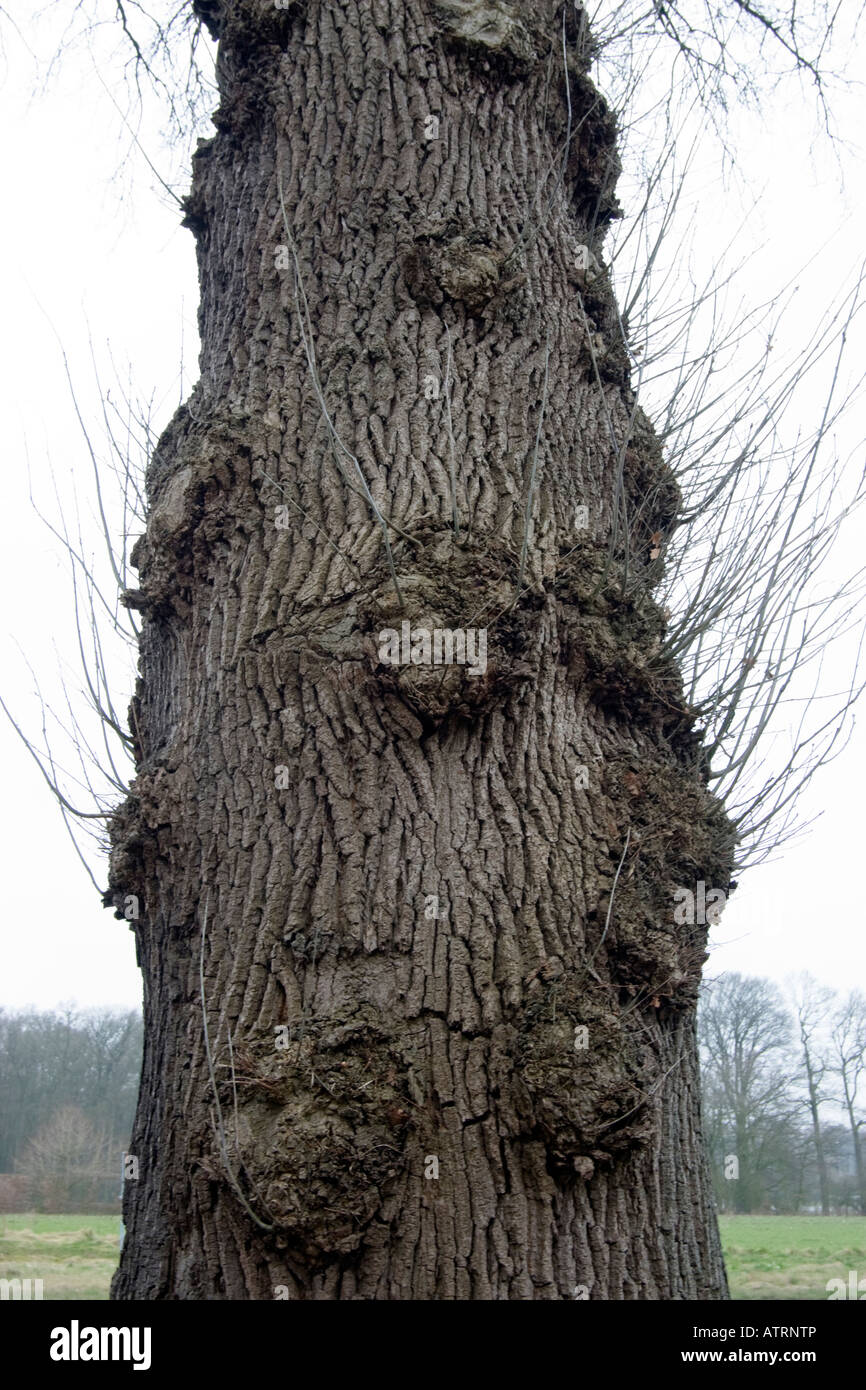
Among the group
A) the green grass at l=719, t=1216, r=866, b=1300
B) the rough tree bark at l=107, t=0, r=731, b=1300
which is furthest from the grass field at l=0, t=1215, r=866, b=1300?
the rough tree bark at l=107, t=0, r=731, b=1300

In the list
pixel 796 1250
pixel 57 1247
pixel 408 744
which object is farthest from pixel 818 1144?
pixel 408 744

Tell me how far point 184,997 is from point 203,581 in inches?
44.3

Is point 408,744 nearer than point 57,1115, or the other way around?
point 408,744

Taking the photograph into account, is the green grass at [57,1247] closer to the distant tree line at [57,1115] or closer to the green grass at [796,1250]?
the distant tree line at [57,1115]

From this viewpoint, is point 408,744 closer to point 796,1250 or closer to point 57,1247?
point 57,1247

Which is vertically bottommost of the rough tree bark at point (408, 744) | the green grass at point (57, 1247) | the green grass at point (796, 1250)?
the green grass at point (796, 1250)

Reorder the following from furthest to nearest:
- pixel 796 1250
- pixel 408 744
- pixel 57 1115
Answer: pixel 796 1250
pixel 57 1115
pixel 408 744

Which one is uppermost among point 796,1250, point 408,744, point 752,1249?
point 408,744

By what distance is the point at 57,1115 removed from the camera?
9305 mm

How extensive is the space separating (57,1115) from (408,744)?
8.88m

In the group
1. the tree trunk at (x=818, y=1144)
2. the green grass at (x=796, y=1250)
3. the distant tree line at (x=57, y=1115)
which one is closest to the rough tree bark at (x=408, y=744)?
the distant tree line at (x=57, y=1115)

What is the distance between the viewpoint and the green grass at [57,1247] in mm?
7941

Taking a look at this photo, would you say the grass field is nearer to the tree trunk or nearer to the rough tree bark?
the tree trunk

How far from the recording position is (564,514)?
266 cm
